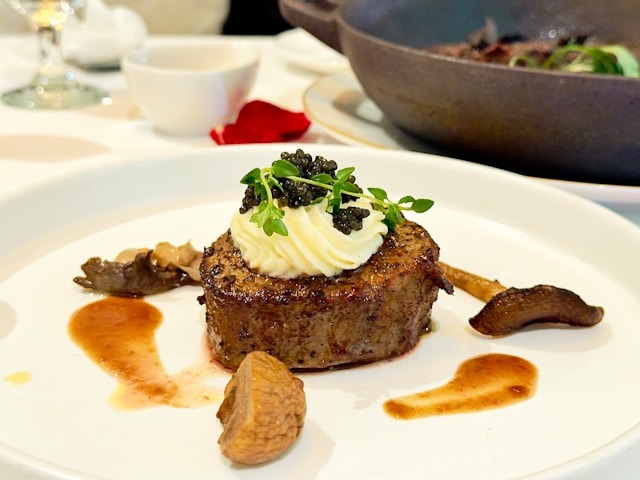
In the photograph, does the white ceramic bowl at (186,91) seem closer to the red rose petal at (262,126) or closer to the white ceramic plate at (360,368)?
the red rose petal at (262,126)

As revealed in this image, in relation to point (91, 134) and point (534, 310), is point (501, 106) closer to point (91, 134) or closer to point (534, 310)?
point (534, 310)

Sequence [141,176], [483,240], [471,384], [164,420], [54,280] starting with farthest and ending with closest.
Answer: [141,176] → [483,240] → [54,280] → [471,384] → [164,420]

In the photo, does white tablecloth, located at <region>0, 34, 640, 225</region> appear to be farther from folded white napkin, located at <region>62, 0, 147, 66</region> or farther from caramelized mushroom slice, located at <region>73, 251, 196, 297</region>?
caramelized mushroom slice, located at <region>73, 251, 196, 297</region>

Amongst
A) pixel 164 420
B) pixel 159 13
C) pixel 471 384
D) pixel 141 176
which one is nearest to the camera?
pixel 164 420

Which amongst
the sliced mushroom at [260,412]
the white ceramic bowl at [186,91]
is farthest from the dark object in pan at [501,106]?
the sliced mushroom at [260,412]

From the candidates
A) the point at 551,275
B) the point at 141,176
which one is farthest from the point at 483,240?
the point at 141,176

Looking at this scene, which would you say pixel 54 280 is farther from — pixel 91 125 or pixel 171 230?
pixel 91 125
